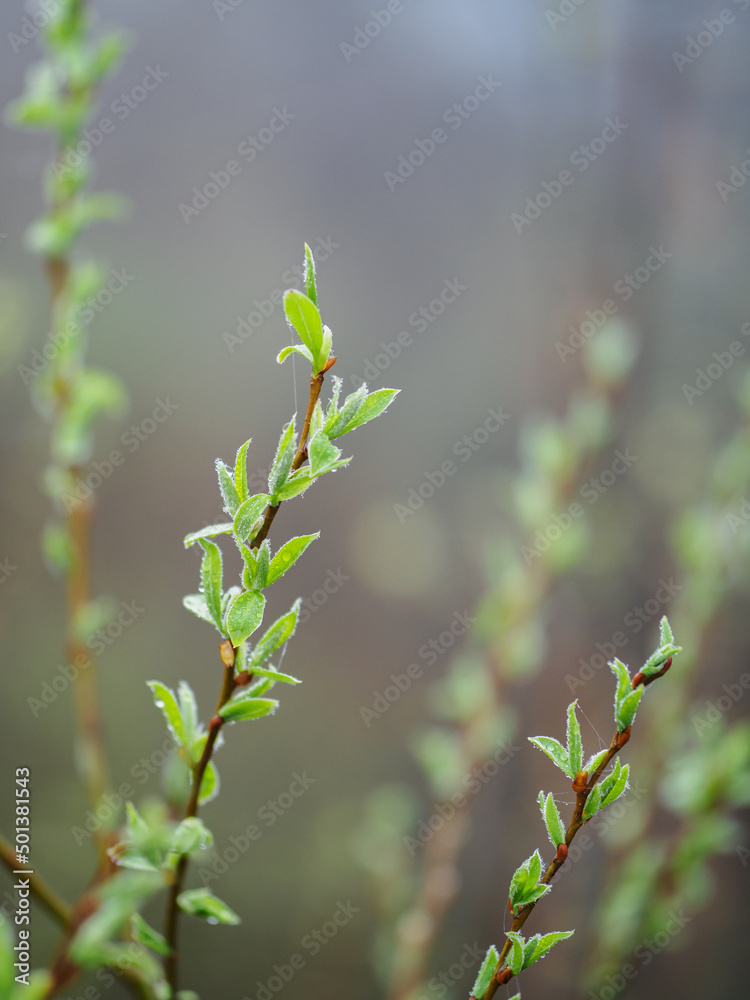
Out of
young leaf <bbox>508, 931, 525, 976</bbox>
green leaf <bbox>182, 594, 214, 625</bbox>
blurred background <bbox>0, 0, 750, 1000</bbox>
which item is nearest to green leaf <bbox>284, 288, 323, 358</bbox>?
green leaf <bbox>182, 594, 214, 625</bbox>

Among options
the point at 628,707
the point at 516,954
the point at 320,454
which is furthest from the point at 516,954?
the point at 320,454

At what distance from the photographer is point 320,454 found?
0.79 feet

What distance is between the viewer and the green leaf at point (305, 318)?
0.24 meters

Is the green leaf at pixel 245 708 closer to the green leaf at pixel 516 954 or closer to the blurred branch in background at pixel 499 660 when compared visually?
the green leaf at pixel 516 954

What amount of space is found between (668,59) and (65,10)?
1.23 metres

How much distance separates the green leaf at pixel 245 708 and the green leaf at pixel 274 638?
0.6 inches

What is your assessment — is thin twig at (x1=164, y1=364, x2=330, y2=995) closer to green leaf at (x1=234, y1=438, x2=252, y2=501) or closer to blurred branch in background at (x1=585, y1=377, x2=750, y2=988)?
green leaf at (x1=234, y1=438, x2=252, y2=501)

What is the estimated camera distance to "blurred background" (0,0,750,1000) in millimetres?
1191

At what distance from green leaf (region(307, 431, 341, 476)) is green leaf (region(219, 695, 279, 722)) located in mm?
98

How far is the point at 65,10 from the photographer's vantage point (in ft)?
1.55

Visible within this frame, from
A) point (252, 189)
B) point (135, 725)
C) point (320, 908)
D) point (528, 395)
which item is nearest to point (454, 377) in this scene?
point (528, 395)

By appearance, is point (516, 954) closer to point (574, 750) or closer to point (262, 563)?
point (574, 750)

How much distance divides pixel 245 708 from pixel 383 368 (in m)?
1.10

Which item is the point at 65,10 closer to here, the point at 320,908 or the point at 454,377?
the point at 454,377
